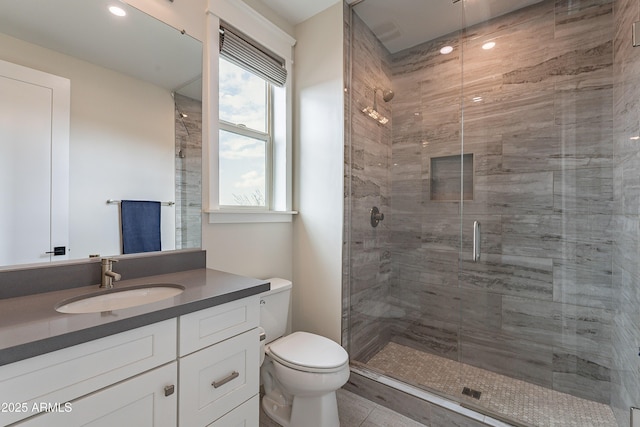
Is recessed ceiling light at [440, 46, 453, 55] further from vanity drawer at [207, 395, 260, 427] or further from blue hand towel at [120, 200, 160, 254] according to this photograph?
vanity drawer at [207, 395, 260, 427]

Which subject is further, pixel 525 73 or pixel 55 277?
pixel 525 73

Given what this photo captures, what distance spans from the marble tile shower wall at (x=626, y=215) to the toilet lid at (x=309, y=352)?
1464mm

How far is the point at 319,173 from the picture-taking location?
6.71 feet

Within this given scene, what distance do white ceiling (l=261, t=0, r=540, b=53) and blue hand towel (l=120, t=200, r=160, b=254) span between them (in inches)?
62.3

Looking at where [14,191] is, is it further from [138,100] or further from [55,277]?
[138,100]

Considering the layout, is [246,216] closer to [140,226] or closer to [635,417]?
[140,226]

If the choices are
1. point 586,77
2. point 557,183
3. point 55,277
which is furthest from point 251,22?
point 557,183

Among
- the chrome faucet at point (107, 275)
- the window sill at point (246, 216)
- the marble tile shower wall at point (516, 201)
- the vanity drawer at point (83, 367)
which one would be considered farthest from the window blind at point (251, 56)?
the vanity drawer at point (83, 367)

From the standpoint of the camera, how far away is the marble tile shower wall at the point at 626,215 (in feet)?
4.73

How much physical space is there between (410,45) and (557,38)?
40.1 inches

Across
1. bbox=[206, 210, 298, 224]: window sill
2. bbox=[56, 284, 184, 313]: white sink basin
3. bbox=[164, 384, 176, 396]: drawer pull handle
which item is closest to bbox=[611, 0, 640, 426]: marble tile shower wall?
bbox=[206, 210, 298, 224]: window sill

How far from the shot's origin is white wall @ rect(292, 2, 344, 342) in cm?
196

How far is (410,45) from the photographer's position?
2461 millimetres

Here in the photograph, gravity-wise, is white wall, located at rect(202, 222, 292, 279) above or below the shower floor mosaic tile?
above
